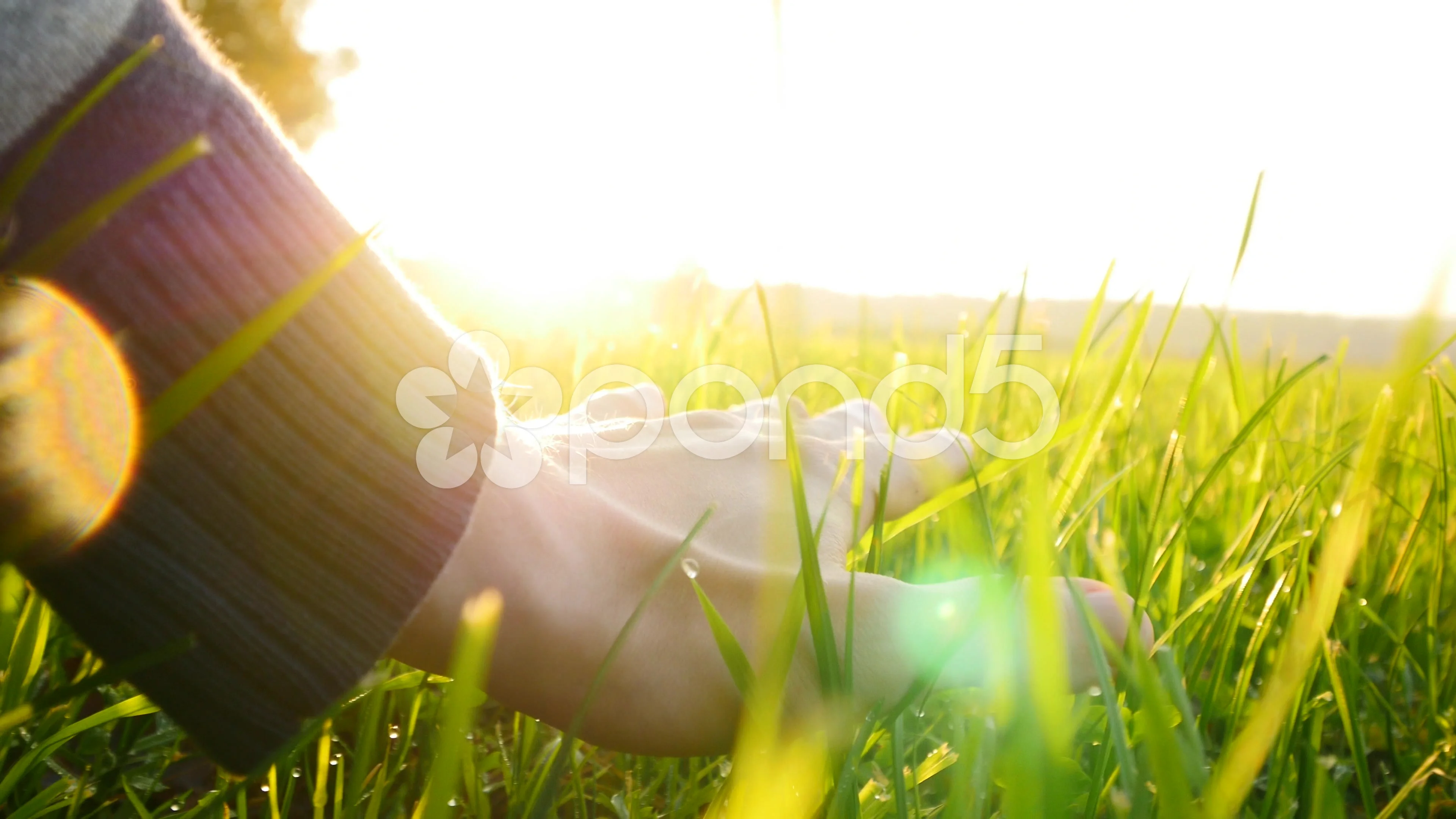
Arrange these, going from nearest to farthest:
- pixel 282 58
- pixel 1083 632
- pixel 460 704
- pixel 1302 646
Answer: pixel 460 704 < pixel 1302 646 < pixel 1083 632 < pixel 282 58

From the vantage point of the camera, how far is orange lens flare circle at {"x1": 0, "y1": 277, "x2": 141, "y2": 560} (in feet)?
1.48

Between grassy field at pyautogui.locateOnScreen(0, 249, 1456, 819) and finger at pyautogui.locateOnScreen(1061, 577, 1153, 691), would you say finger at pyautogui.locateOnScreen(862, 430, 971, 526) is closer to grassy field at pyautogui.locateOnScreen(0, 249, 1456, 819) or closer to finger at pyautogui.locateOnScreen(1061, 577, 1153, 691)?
grassy field at pyautogui.locateOnScreen(0, 249, 1456, 819)

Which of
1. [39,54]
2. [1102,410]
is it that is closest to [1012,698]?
[1102,410]

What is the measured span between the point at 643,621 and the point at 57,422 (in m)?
0.38

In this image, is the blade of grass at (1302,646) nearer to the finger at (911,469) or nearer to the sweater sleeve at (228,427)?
the sweater sleeve at (228,427)

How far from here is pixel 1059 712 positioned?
0.95 ft

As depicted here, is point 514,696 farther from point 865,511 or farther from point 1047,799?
point 865,511

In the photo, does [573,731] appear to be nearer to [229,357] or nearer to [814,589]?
[814,589]

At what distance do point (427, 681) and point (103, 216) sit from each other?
0.45 meters
